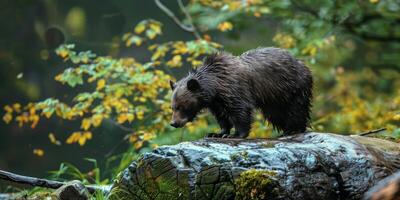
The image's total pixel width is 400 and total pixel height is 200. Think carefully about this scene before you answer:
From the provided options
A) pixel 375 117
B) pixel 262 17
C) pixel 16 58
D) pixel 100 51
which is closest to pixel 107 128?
pixel 100 51

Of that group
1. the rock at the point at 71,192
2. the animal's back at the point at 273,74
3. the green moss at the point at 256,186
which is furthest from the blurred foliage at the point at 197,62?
the green moss at the point at 256,186

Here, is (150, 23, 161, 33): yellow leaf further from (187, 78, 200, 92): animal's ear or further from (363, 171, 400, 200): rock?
(363, 171, 400, 200): rock

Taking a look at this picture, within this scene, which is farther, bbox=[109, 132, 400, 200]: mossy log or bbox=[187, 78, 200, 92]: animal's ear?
bbox=[187, 78, 200, 92]: animal's ear

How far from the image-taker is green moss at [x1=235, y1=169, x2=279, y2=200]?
4.65 m

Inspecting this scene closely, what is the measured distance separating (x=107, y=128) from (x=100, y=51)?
1526 millimetres

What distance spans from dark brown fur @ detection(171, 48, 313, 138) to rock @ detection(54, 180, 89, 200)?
1.15m

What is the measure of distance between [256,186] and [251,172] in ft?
0.38

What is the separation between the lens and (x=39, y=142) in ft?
42.3

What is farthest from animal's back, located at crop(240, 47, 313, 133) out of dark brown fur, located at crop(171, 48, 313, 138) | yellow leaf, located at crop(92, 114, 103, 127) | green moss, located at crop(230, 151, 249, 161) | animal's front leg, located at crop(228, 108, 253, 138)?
yellow leaf, located at crop(92, 114, 103, 127)

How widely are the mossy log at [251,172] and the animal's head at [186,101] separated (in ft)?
4.25

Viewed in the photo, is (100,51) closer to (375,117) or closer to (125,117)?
(125,117)

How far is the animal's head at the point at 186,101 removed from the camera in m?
6.47

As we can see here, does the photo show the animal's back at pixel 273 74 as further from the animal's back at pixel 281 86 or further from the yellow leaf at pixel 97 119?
the yellow leaf at pixel 97 119

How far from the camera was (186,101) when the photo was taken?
654 cm
